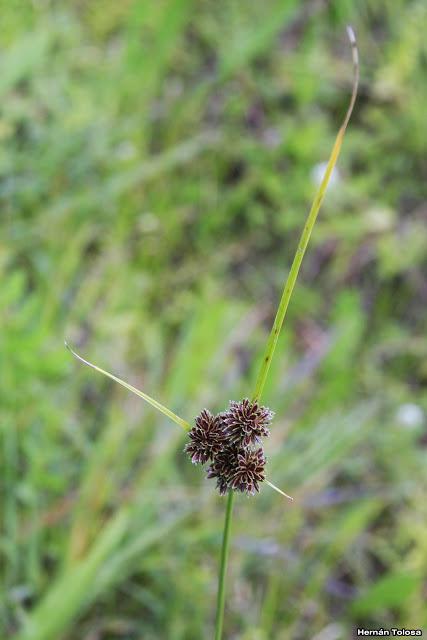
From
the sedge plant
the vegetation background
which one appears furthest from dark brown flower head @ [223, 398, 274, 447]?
the vegetation background

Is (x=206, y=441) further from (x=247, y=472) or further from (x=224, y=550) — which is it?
(x=224, y=550)

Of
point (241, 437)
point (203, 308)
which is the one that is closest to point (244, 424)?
point (241, 437)

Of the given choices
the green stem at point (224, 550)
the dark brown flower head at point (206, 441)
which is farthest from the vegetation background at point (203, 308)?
the dark brown flower head at point (206, 441)

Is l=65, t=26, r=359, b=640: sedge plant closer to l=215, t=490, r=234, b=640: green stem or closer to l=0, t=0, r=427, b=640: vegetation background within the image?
l=215, t=490, r=234, b=640: green stem

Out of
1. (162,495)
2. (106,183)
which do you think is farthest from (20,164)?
(162,495)

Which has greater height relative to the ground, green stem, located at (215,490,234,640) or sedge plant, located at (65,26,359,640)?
sedge plant, located at (65,26,359,640)

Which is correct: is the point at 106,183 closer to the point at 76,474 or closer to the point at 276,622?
the point at 76,474

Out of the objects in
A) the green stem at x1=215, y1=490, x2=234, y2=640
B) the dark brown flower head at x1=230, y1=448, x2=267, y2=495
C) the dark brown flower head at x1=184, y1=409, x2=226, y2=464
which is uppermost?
the dark brown flower head at x1=184, y1=409, x2=226, y2=464

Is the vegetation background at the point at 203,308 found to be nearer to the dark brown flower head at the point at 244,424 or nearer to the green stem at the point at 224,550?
the green stem at the point at 224,550
